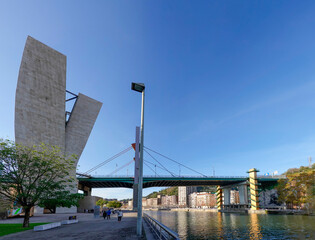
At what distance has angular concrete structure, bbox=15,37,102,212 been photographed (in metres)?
50.4

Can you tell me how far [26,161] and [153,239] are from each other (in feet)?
54.5

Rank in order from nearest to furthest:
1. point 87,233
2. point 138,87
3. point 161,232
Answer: point 161,232 → point 138,87 → point 87,233

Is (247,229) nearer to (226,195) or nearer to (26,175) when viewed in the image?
(26,175)

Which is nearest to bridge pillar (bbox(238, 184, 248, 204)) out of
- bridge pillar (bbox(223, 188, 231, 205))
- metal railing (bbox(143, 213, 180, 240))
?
bridge pillar (bbox(223, 188, 231, 205))

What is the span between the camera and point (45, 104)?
5466cm

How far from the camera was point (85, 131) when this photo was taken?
64.3 m

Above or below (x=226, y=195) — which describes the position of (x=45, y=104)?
above

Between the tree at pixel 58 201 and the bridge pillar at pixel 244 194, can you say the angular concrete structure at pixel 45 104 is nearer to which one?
the tree at pixel 58 201

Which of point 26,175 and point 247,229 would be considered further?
point 247,229

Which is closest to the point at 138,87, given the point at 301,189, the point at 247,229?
the point at 247,229

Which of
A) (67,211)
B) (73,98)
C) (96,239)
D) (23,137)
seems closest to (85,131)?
(73,98)

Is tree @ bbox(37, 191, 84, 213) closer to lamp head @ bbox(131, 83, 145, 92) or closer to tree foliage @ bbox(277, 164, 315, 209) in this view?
lamp head @ bbox(131, 83, 145, 92)

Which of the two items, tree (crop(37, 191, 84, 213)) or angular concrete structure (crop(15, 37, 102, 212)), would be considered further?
angular concrete structure (crop(15, 37, 102, 212))

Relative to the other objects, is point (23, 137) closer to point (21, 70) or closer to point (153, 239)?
point (21, 70)
